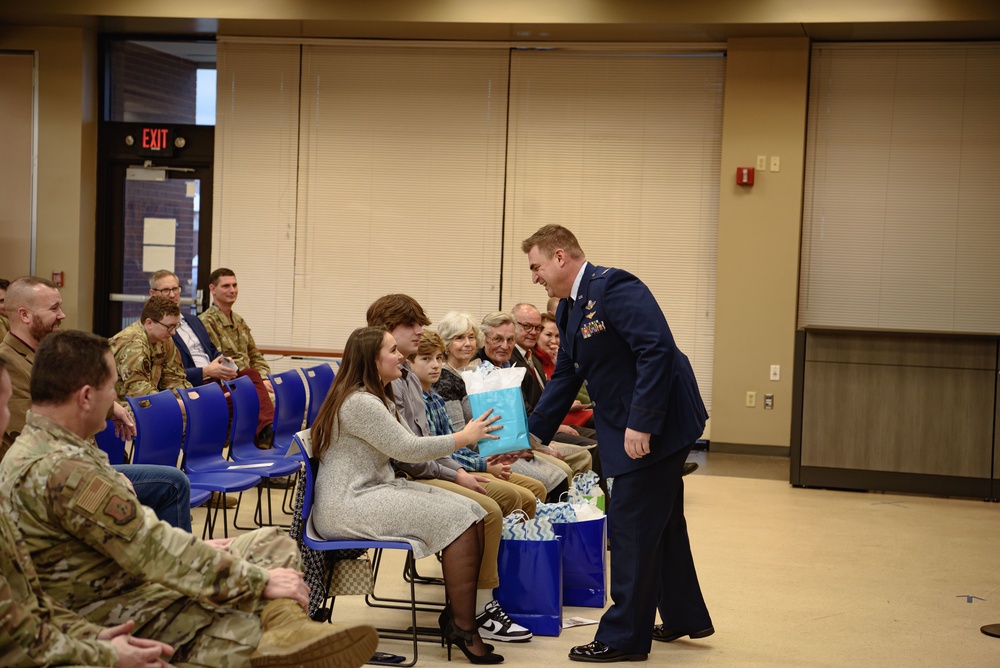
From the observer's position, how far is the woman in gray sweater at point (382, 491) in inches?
140

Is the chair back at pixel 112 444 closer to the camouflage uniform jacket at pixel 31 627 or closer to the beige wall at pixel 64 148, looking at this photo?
the camouflage uniform jacket at pixel 31 627

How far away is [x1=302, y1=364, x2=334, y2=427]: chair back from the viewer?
19.5 ft

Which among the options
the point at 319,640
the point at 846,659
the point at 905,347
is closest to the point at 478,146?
the point at 905,347

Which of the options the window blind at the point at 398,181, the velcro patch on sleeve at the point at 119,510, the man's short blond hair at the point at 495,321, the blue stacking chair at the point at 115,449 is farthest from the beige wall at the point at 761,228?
the velcro patch on sleeve at the point at 119,510

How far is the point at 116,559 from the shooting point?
219 centimetres

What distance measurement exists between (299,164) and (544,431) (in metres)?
5.94

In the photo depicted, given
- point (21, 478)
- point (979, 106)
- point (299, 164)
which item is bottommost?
point (21, 478)

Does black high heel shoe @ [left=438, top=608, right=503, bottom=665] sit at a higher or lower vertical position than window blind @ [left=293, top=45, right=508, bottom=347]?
lower

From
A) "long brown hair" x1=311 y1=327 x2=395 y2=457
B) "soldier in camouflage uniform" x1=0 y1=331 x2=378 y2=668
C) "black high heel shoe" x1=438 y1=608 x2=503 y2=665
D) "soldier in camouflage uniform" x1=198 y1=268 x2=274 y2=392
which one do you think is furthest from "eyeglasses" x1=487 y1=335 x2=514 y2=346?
"soldier in camouflage uniform" x1=0 y1=331 x2=378 y2=668

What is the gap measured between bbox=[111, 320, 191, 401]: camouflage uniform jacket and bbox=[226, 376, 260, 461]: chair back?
0.49 meters

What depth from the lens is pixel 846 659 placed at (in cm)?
383

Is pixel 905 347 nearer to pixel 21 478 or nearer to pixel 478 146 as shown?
pixel 478 146

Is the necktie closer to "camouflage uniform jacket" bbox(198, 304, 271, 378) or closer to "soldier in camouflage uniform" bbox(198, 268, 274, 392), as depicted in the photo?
"camouflage uniform jacket" bbox(198, 304, 271, 378)

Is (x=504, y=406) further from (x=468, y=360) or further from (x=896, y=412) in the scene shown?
(x=896, y=412)
